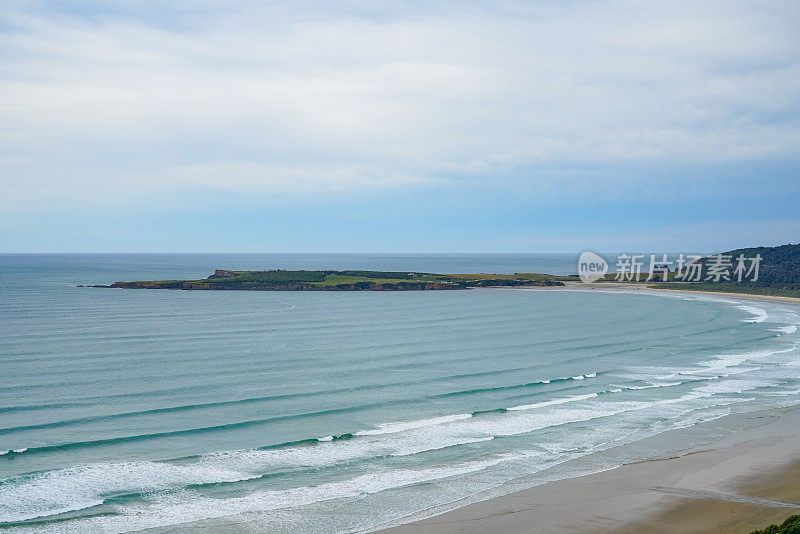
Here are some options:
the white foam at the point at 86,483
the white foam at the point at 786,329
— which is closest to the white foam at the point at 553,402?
the white foam at the point at 86,483

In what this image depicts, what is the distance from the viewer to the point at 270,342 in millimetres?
42094

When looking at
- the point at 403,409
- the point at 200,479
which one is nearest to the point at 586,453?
the point at 403,409

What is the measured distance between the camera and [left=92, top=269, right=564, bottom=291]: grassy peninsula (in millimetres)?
97562

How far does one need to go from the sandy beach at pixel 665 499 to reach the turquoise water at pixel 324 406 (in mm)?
1031

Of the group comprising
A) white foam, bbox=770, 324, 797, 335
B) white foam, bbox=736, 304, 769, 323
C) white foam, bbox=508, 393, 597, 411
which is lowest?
white foam, bbox=508, 393, 597, 411

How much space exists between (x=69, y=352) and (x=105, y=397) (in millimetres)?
12609

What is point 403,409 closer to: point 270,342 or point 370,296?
point 270,342

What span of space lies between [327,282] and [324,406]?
76045 mm

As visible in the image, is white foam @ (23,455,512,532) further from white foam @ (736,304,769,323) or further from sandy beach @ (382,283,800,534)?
white foam @ (736,304,769,323)

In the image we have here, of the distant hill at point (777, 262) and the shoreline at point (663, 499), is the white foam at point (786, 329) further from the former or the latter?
the distant hill at point (777, 262)

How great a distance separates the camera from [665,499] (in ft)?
51.4

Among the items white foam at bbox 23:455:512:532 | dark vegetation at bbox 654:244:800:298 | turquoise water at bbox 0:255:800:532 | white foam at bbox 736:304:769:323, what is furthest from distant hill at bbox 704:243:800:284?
white foam at bbox 23:455:512:532

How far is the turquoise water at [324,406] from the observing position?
15750 mm

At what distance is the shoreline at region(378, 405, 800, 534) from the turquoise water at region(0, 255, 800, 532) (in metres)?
1.00
